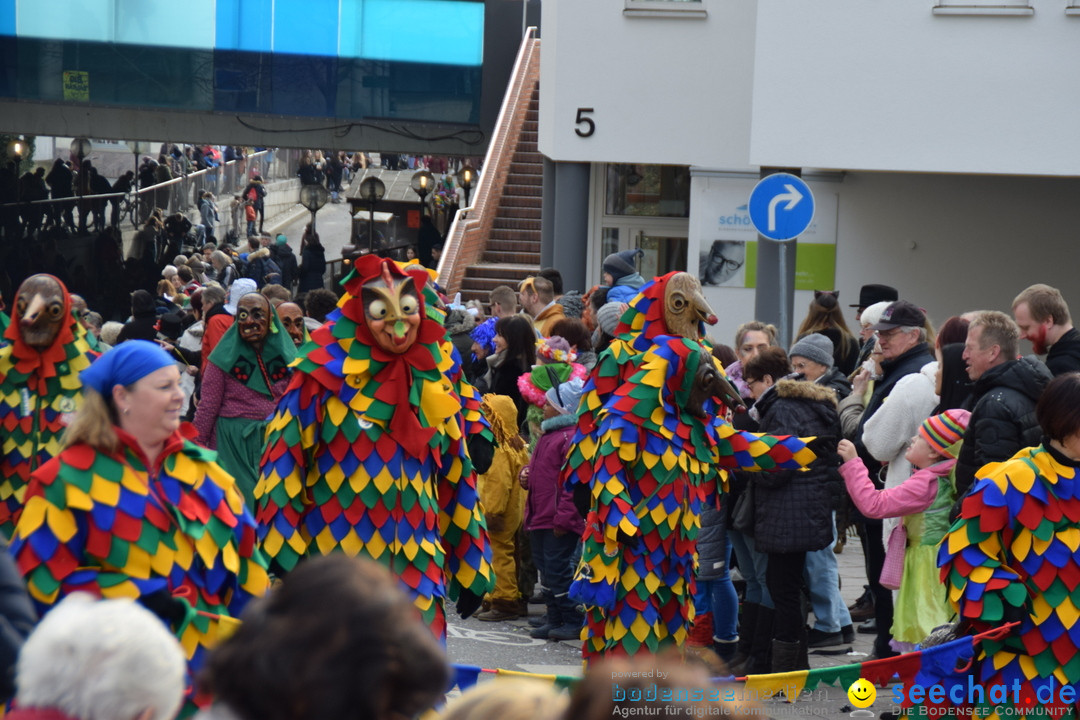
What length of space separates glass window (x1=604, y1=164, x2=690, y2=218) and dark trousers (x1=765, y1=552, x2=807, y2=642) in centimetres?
1323

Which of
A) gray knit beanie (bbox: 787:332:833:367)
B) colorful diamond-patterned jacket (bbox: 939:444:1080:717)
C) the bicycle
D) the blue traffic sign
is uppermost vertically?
the bicycle

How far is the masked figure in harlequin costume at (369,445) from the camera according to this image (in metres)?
5.34

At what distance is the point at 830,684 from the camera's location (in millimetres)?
5434

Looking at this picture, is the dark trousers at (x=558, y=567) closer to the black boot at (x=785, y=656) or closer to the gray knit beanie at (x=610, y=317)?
the gray knit beanie at (x=610, y=317)

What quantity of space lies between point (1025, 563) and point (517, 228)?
1831cm

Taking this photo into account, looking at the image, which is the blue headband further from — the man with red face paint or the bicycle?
the bicycle

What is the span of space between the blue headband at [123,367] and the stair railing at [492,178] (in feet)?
49.6

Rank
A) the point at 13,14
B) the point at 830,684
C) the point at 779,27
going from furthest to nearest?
1. the point at 13,14
2. the point at 779,27
3. the point at 830,684

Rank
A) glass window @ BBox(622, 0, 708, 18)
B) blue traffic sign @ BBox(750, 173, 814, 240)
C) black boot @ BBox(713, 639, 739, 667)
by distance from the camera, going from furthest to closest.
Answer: glass window @ BBox(622, 0, 708, 18) → blue traffic sign @ BBox(750, 173, 814, 240) → black boot @ BBox(713, 639, 739, 667)

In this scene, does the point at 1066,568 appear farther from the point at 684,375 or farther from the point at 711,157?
the point at 711,157


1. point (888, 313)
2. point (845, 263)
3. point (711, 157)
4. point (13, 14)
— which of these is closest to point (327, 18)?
point (13, 14)

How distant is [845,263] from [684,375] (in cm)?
1078

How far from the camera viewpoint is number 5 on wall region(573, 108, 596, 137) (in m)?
17.3

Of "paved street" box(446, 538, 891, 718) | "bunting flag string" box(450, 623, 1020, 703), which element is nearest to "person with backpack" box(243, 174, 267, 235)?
Answer: "paved street" box(446, 538, 891, 718)
